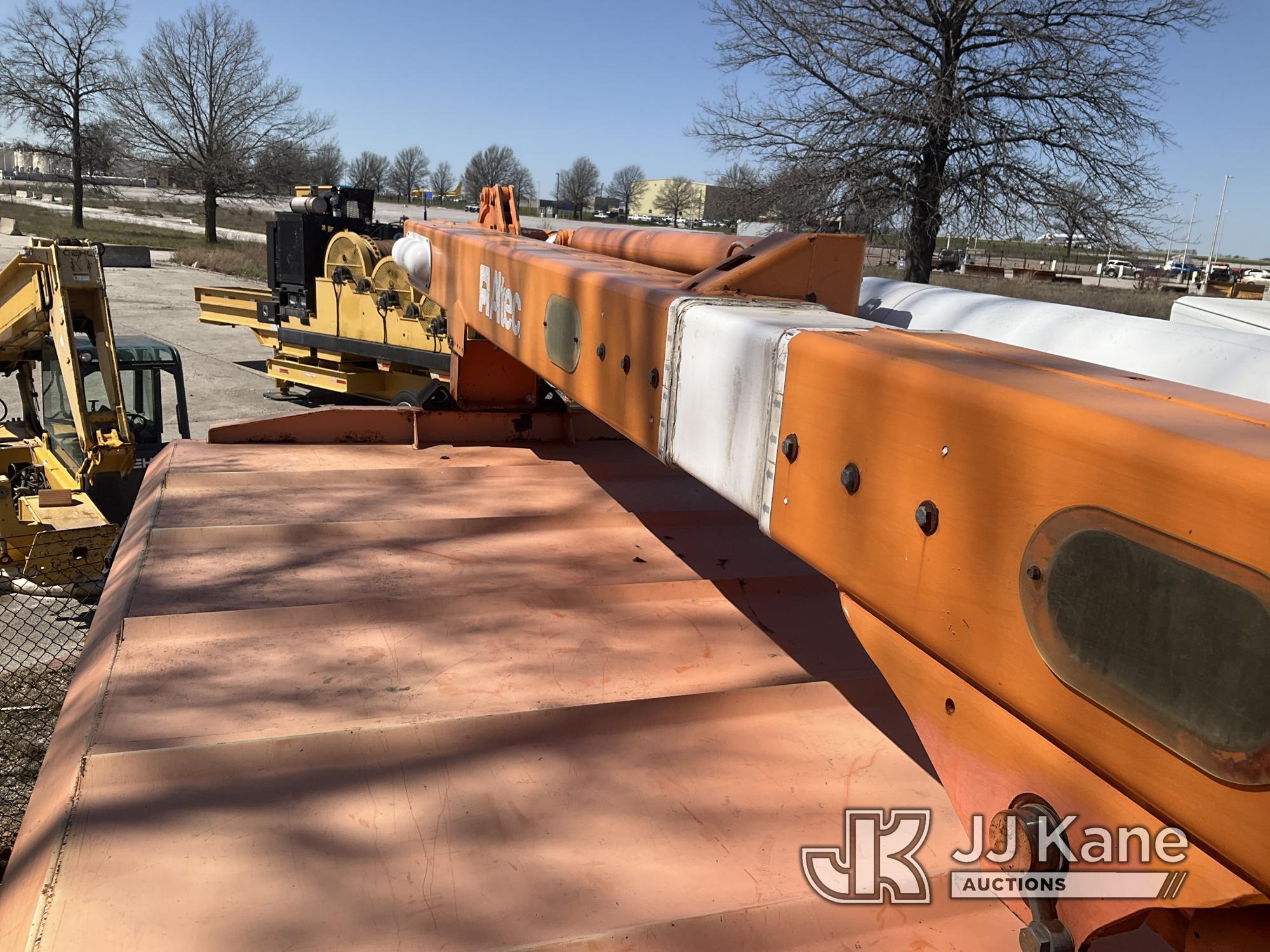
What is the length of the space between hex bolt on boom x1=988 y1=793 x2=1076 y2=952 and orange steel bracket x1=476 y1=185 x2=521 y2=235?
397cm

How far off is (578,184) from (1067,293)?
190 feet

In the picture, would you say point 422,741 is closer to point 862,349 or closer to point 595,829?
point 595,829

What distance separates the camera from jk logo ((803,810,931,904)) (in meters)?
1.76

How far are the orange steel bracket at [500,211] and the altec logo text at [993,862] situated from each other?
3.61 m

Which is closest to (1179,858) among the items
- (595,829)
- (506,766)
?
(595,829)

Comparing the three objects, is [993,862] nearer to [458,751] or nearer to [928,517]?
[928,517]

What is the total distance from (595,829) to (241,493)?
8.69ft

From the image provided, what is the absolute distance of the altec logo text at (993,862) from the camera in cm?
120

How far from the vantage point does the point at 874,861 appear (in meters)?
1.89

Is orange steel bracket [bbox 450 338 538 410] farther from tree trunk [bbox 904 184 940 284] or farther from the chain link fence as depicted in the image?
tree trunk [bbox 904 184 940 284]

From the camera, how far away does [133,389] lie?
9.32 meters

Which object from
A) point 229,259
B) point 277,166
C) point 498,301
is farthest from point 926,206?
point 277,166

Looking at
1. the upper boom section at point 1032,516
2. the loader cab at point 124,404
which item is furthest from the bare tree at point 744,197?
the upper boom section at point 1032,516

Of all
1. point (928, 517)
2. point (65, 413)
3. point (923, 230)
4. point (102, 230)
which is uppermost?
point (923, 230)
